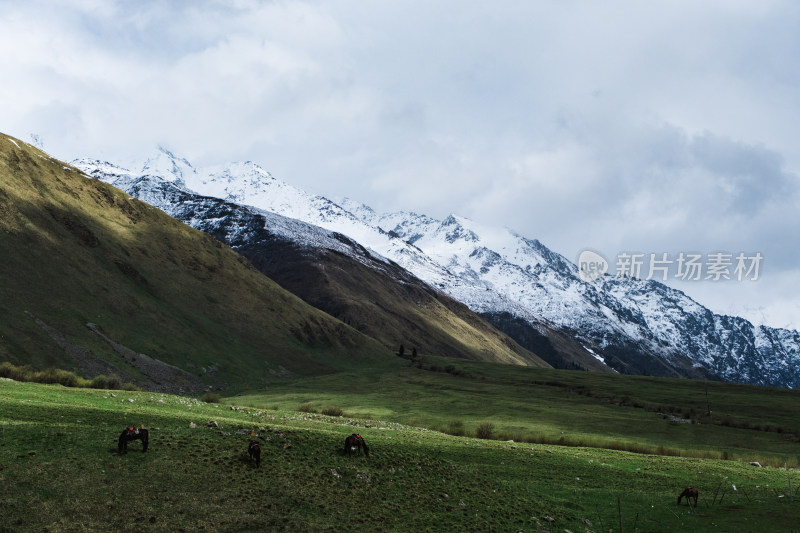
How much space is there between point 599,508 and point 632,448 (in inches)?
1168

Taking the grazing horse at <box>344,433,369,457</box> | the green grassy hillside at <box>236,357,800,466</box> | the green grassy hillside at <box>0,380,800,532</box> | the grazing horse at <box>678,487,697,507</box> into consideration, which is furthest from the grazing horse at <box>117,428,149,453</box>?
the green grassy hillside at <box>236,357,800,466</box>

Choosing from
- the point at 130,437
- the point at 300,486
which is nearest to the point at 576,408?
the point at 300,486

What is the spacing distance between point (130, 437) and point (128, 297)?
104230 millimetres

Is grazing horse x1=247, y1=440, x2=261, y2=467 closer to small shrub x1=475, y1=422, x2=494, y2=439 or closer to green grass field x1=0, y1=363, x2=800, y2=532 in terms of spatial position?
green grass field x1=0, y1=363, x2=800, y2=532

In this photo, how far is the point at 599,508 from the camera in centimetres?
3359

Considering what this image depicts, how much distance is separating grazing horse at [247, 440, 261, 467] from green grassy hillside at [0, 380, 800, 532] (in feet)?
1.15

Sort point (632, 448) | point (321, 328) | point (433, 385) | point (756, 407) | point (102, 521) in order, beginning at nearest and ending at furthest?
point (102, 521), point (632, 448), point (756, 407), point (433, 385), point (321, 328)

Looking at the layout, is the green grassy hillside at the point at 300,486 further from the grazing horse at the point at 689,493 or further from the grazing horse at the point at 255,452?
the grazing horse at the point at 689,493

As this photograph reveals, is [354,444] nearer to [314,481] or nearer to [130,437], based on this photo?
[314,481]

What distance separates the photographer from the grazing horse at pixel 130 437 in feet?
97.6

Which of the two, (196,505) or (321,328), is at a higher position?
(321,328)

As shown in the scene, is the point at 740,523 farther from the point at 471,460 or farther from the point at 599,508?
the point at 471,460

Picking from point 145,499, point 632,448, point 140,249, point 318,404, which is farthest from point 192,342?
point 145,499

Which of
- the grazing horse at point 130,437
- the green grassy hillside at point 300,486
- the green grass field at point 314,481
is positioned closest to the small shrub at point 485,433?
the green grass field at point 314,481
